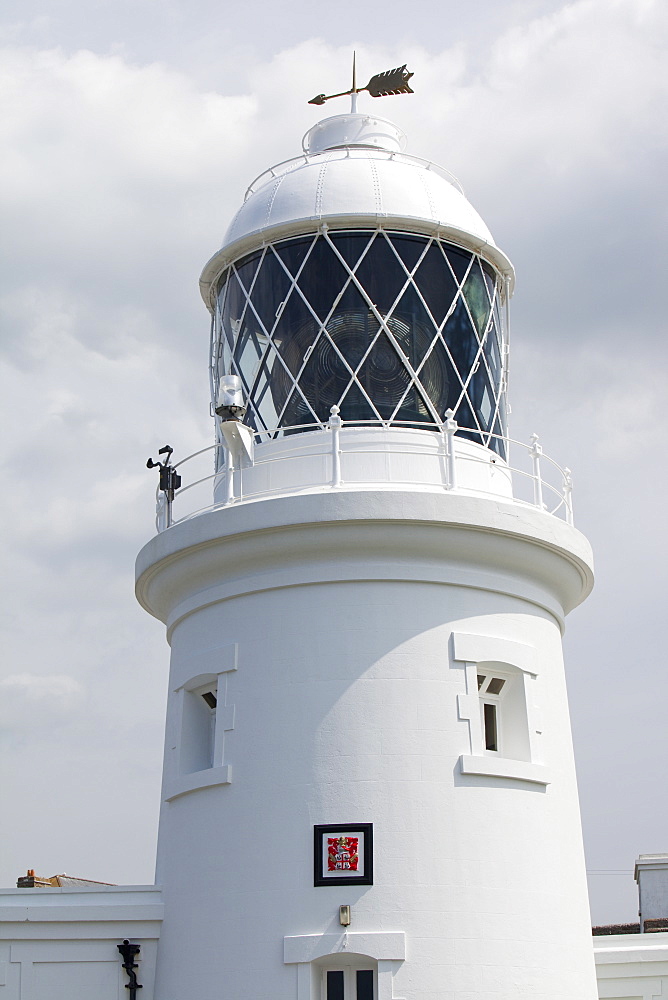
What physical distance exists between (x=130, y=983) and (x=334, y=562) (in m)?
4.94

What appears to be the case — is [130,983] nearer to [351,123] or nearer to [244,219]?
[244,219]

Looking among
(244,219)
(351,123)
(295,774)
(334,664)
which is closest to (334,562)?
(334,664)

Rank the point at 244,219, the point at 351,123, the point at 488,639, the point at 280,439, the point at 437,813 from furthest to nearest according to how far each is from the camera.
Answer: the point at 351,123, the point at 244,219, the point at 280,439, the point at 488,639, the point at 437,813

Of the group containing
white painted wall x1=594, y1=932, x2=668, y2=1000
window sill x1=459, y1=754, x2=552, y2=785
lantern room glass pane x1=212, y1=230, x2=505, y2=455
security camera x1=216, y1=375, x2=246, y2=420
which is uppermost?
lantern room glass pane x1=212, y1=230, x2=505, y2=455

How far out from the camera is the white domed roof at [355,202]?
15758 millimetres

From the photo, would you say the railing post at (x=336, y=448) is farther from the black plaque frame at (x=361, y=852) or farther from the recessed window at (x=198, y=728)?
the black plaque frame at (x=361, y=852)

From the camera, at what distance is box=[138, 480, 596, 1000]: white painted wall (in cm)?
1315

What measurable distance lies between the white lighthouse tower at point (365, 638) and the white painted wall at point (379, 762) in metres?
0.03

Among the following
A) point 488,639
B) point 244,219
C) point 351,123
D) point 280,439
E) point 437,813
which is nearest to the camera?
point 437,813

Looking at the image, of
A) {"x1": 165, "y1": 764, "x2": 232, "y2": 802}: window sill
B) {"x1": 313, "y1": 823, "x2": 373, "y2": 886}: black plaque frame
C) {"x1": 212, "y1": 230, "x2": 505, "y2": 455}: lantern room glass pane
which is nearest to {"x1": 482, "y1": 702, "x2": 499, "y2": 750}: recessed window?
{"x1": 313, "y1": 823, "x2": 373, "y2": 886}: black plaque frame

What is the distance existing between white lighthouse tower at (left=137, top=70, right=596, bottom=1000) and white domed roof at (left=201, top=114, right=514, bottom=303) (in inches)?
1.5

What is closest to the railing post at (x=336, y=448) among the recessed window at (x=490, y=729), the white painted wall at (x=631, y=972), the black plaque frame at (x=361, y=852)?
the recessed window at (x=490, y=729)

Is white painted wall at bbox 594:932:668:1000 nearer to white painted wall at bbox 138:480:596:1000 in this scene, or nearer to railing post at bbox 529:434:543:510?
white painted wall at bbox 138:480:596:1000

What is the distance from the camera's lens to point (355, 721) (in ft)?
44.8
